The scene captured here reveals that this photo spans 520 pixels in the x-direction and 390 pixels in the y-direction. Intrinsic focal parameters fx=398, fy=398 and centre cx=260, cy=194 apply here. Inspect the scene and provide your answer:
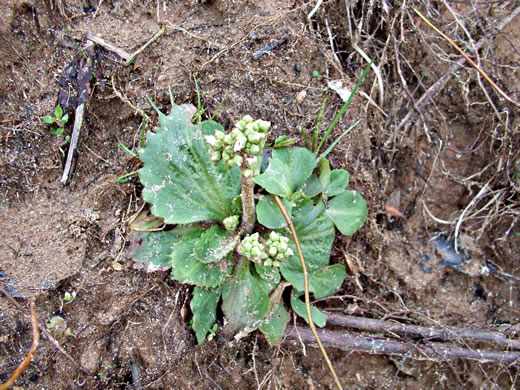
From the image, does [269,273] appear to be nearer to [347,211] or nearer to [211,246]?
[211,246]

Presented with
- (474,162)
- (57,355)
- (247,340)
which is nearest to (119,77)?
(57,355)

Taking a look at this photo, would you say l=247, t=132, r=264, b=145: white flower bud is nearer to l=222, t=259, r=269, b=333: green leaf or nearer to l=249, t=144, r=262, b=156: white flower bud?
l=249, t=144, r=262, b=156: white flower bud

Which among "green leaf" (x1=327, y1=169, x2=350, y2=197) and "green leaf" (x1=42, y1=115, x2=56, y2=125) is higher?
"green leaf" (x1=42, y1=115, x2=56, y2=125)

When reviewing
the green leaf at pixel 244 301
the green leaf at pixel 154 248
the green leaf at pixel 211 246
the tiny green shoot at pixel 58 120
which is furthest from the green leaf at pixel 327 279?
the tiny green shoot at pixel 58 120

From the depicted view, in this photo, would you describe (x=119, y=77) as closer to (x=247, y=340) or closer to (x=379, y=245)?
(x=247, y=340)

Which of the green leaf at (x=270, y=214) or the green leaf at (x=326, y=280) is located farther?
the green leaf at (x=326, y=280)

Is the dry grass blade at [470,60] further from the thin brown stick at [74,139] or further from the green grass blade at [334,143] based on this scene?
the thin brown stick at [74,139]

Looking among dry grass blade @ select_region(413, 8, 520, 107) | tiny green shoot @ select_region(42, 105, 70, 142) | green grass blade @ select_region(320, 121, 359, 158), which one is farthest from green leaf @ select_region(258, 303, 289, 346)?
dry grass blade @ select_region(413, 8, 520, 107)

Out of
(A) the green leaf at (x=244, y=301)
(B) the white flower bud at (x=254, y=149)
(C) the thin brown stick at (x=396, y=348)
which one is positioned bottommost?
(C) the thin brown stick at (x=396, y=348)
